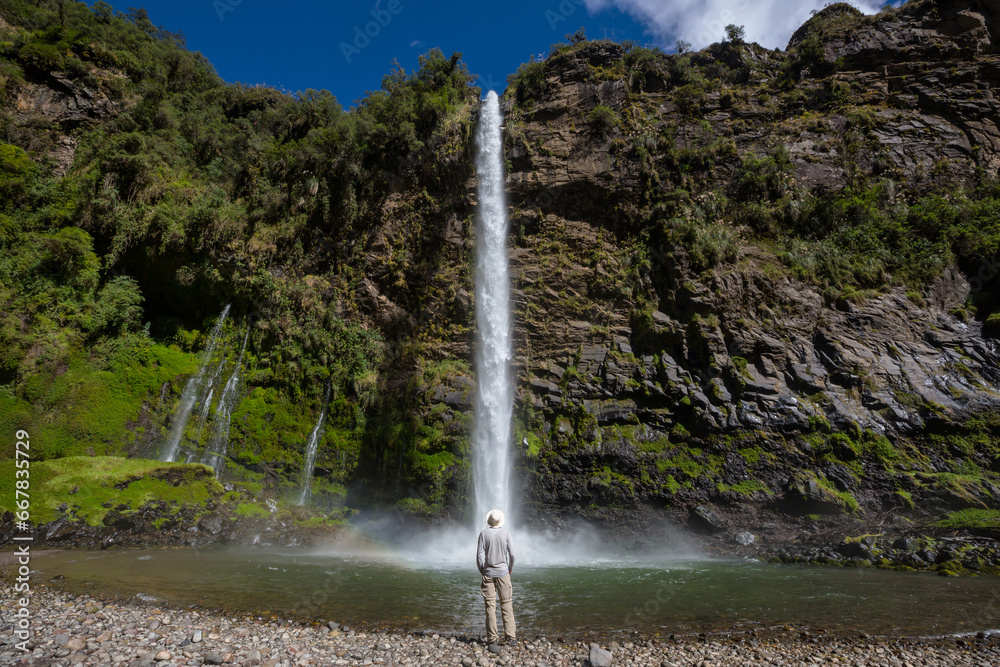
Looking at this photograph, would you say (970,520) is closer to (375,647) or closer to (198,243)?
(375,647)

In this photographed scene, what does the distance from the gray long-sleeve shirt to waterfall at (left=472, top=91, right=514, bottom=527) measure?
29.5 ft

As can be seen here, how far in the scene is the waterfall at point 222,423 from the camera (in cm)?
1528

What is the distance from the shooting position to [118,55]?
770 inches

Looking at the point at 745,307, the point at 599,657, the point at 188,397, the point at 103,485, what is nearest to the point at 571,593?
the point at 599,657

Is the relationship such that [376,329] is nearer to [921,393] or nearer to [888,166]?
[921,393]

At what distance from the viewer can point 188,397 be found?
629 inches

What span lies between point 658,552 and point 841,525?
15.5ft

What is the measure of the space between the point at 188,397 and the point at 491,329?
10.9 metres

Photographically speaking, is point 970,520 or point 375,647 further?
point 970,520

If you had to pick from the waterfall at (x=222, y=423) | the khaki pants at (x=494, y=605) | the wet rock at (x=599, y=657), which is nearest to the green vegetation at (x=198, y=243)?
the waterfall at (x=222, y=423)

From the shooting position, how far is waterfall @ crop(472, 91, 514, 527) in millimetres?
14453

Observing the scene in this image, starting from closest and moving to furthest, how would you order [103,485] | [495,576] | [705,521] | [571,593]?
1. [495,576]
2. [571,593]
3. [103,485]
4. [705,521]

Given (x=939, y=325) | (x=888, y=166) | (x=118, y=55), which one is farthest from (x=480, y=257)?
(x=118, y=55)

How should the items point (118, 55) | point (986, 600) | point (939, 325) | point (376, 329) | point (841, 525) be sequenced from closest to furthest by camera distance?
1. point (986, 600)
2. point (841, 525)
3. point (939, 325)
4. point (376, 329)
5. point (118, 55)
